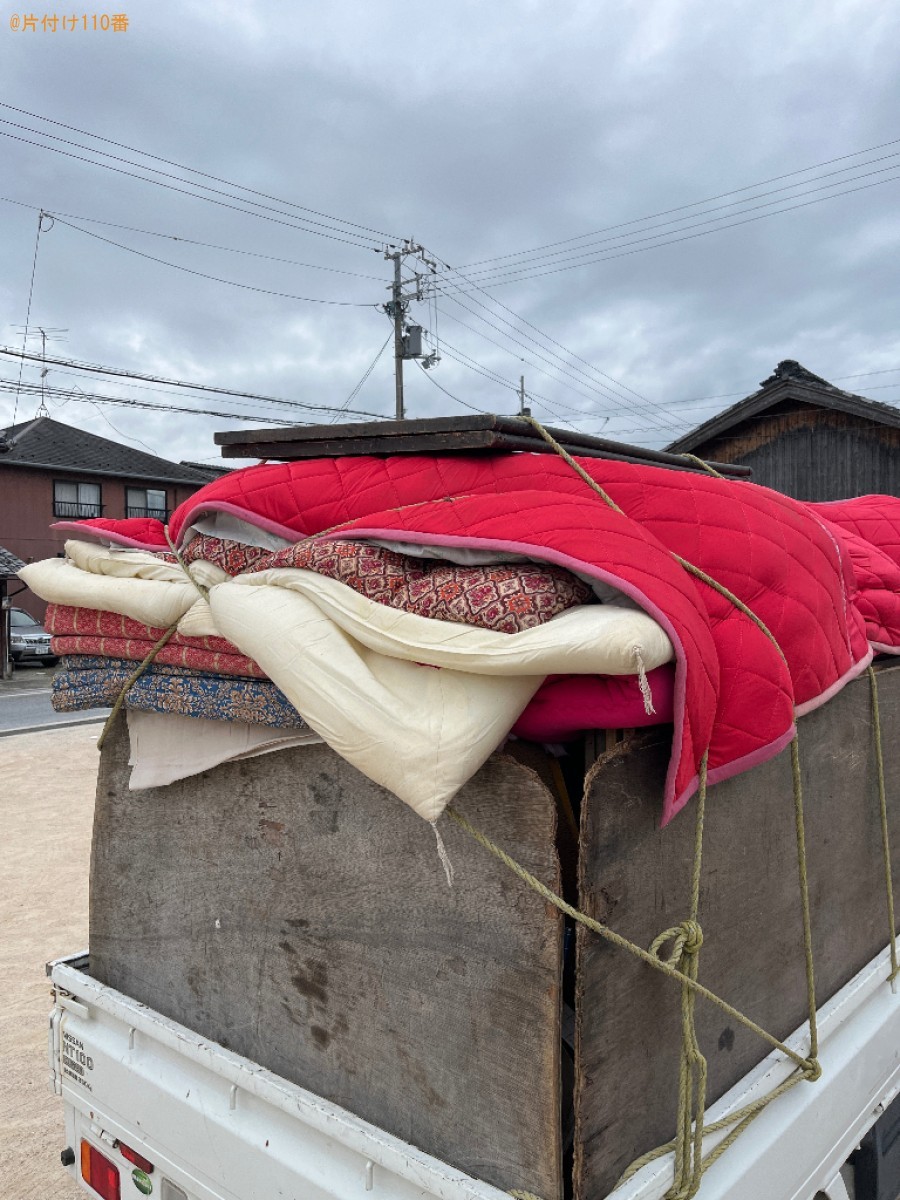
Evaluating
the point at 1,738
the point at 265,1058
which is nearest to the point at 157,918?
the point at 265,1058

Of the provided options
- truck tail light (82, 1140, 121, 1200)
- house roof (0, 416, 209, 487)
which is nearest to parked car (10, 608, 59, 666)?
house roof (0, 416, 209, 487)

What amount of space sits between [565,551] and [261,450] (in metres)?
0.91

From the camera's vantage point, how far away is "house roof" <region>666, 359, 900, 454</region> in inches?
397

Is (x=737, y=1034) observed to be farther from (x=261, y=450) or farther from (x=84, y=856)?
(x=84, y=856)

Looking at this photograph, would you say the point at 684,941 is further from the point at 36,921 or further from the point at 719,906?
the point at 36,921

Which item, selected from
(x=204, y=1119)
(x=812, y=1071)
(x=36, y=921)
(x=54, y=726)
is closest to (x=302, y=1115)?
(x=204, y=1119)

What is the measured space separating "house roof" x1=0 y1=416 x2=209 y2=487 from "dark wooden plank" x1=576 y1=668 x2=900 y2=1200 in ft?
80.4

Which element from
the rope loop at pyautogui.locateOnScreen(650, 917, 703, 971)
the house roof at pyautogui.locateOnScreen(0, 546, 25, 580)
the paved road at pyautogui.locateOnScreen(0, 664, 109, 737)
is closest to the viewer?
the rope loop at pyautogui.locateOnScreen(650, 917, 703, 971)

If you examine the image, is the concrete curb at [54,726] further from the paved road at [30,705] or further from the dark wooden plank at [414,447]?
the dark wooden plank at [414,447]

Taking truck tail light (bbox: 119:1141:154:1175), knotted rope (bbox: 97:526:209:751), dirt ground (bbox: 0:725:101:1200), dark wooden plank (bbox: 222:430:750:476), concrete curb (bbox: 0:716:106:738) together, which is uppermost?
dark wooden plank (bbox: 222:430:750:476)

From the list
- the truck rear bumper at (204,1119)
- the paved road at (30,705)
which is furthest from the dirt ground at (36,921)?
the truck rear bumper at (204,1119)

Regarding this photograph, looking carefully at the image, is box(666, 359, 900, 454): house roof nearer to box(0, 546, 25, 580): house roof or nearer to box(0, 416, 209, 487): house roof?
box(0, 546, 25, 580): house roof

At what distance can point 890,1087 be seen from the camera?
1.80m

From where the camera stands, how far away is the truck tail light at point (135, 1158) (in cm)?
162
